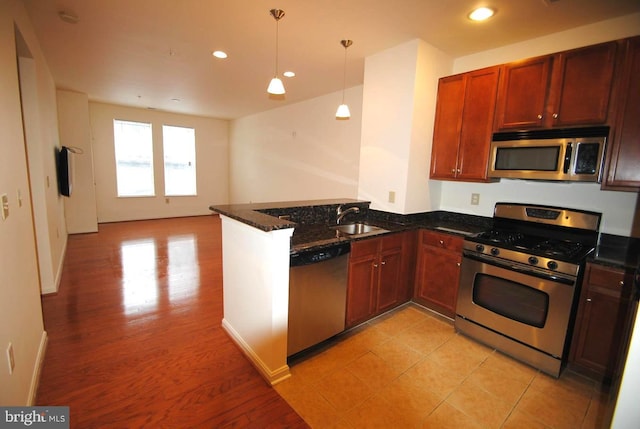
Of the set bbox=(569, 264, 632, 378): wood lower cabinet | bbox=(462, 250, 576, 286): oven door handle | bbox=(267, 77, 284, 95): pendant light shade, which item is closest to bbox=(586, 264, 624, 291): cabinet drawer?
bbox=(569, 264, 632, 378): wood lower cabinet

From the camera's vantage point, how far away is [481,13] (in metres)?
2.27

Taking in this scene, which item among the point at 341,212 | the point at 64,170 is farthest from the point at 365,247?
the point at 64,170

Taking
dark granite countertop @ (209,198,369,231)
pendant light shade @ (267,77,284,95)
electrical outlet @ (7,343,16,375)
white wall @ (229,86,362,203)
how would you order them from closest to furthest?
electrical outlet @ (7,343,16,375) < dark granite countertop @ (209,198,369,231) < pendant light shade @ (267,77,284,95) < white wall @ (229,86,362,203)

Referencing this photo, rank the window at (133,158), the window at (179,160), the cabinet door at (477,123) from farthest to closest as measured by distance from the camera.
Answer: the window at (179,160) → the window at (133,158) → the cabinet door at (477,123)

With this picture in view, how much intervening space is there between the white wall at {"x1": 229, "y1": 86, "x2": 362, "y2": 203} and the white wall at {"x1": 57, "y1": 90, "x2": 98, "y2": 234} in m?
3.22

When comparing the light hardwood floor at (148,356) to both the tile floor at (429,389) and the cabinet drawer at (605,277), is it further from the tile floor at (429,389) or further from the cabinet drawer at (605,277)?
the cabinet drawer at (605,277)

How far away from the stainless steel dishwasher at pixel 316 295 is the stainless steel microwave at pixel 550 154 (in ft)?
5.43

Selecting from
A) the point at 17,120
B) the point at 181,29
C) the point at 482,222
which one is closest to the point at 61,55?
the point at 181,29

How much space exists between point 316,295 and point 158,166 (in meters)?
6.74

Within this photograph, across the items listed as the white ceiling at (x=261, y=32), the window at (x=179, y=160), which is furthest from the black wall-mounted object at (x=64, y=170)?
the window at (x=179, y=160)

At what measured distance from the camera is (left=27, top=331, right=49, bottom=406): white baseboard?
1.75m

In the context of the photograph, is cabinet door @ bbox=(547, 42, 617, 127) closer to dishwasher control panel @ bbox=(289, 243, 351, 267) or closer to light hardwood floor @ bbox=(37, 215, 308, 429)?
dishwasher control panel @ bbox=(289, 243, 351, 267)

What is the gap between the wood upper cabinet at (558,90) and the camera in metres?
2.12

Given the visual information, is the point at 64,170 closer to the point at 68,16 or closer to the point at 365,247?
the point at 68,16
